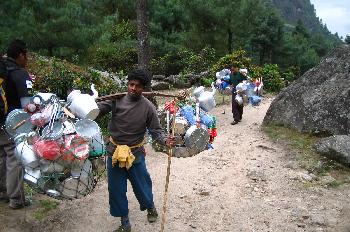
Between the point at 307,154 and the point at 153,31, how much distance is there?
54.7ft

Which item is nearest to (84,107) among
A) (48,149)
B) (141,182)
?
(48,149)

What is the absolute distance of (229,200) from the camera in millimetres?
6637

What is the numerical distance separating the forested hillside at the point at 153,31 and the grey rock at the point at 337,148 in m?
8.02

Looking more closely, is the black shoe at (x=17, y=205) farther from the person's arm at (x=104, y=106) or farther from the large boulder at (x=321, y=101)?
the large boulder at (x=321, y=101)

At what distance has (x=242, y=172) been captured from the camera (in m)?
7.85

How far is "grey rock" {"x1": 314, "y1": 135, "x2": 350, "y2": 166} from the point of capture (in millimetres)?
8047

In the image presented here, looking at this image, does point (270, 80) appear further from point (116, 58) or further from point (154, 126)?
point (154, 126)

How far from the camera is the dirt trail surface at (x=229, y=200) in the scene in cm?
570

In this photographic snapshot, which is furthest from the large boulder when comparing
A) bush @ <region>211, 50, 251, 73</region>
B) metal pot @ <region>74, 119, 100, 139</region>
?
bush @ <region>211, 50, 251, 73</region>

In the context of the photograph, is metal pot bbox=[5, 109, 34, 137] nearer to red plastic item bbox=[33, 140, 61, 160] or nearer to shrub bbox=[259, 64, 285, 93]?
red plastic item bbox=[33, 140, 61, 160]

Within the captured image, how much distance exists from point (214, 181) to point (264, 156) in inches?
69.0

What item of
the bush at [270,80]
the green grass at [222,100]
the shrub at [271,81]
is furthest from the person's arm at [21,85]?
the shrub at [271,81]

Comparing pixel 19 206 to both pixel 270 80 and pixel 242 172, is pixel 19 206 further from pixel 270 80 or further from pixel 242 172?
pixel 270 80

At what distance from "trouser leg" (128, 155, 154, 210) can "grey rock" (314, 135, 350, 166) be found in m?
4.27
